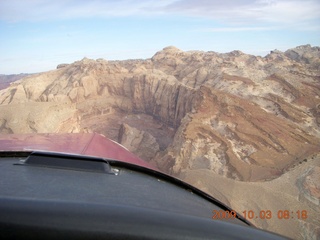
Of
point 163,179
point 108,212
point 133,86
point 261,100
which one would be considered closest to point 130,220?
point 108,212

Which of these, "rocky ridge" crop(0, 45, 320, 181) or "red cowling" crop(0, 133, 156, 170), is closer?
"red cowling" crop(0, 133, 156, 170)

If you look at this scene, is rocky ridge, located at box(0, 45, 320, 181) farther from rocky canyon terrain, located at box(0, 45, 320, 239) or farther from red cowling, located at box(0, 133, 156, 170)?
red cowling, located at box(0, 133, 156, 170)

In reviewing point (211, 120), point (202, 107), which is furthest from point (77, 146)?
point (202, 107)

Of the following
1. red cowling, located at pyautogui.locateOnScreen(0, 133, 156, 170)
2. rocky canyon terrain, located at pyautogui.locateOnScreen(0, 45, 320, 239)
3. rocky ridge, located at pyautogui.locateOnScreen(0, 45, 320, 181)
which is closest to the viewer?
red cowling, located at pyautogui.locateOnScreen(0, 133, 156, 170)

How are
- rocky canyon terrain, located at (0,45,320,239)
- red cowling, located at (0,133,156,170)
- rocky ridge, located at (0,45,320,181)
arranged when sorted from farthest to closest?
1. rocky ridge, located at (0,45,320,181)
2. rocky canyon terrain, located at (0,45,320,239)
3. red cowling, located at (0,133,156,170)

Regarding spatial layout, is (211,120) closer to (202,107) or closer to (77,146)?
(202,107)

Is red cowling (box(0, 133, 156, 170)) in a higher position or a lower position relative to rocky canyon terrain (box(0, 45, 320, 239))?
higher

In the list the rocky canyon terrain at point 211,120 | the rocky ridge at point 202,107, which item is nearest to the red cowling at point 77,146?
the rocky canyon terrain at point 211,120

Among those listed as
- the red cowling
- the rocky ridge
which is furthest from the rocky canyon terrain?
the red cowling

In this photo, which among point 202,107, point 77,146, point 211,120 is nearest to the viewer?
point 77,146

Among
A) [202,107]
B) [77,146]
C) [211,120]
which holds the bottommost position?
[211,120]
